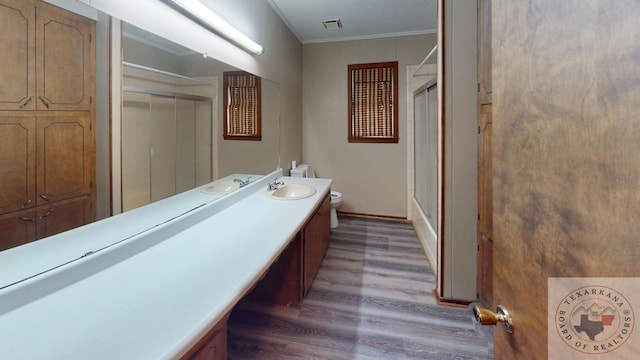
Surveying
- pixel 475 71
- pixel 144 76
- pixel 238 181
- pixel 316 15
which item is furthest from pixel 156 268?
pixel 316 15

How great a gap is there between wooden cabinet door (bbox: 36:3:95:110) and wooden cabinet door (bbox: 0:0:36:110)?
2 cm

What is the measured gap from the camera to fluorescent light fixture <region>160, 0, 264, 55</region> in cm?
160

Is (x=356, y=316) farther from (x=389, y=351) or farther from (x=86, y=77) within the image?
(x=86, y=77)

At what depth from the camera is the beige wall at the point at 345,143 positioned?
4.01 meters

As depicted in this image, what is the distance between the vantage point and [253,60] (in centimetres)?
253

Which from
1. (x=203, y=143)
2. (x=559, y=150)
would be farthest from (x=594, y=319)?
(x=203, y=143)

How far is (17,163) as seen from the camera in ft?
2.94

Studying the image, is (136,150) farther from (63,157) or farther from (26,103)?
(26,103)

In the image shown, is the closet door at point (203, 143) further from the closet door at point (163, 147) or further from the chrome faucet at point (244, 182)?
the chrome faucet at point (244, 182)

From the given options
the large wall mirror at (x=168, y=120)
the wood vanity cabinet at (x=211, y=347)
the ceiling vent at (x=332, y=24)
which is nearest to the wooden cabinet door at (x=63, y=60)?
the large wall mirror at (x=168, y=120)

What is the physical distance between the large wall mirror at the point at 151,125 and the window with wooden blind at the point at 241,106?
8 centimetres

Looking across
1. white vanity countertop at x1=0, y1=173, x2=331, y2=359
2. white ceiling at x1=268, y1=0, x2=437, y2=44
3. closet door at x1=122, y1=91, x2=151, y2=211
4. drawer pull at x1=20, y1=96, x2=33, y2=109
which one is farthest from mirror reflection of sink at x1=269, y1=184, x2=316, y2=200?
white ceiling at x1=268, y1=0, x2=437, y2=44

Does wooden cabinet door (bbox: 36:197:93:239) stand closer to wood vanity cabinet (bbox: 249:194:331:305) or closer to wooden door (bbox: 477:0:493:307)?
wood vanity cabinet (bbox: 249:194:331:305)

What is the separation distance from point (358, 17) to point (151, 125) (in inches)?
108
